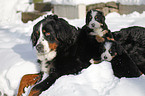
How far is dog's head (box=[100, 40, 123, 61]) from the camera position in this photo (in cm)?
239

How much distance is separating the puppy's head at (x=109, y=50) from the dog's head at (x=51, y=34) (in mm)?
466

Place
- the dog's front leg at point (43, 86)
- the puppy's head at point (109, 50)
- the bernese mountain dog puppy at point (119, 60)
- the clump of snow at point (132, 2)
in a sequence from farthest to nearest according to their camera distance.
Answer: the clump of snow at point (132, 2) < the puppy's head at point (109, 50) < the bernese mountain dog puppy at point (119, 60) < the dog's front leg at point (43, 86)

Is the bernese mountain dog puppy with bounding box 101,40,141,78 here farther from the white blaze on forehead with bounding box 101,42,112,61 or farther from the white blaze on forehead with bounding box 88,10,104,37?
the white blaze on forehead with bounding box 88,10,104,37

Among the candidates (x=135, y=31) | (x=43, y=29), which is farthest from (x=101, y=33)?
(x=43, y=29)

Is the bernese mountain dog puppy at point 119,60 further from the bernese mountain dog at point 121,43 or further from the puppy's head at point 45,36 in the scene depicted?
the puppy's head at point 45,36

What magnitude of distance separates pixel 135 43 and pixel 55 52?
124cm

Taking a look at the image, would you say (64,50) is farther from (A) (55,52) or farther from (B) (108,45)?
(B) (108,45)

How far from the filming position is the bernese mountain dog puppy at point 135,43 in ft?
8.52

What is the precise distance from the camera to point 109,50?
2430 millimetres

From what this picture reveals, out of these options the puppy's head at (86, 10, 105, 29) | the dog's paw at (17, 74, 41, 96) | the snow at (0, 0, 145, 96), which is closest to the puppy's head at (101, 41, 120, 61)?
the snow at (0, 0, 145, 96)

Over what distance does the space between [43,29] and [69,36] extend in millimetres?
384

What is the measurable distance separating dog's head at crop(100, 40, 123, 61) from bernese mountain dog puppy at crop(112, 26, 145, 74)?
298 mm

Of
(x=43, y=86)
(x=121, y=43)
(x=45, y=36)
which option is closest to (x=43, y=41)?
(x=45, y=36)

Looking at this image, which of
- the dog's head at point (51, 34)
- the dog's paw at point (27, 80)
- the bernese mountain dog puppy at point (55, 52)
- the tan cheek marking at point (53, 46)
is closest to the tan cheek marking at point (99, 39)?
the bernese mountain dog puppy at point (55, 52)
